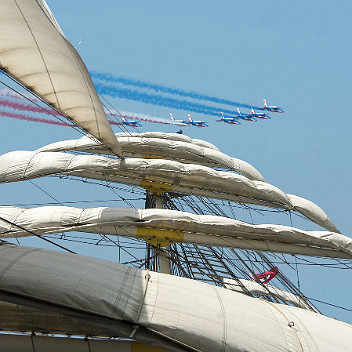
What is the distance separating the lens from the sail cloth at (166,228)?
1881cm

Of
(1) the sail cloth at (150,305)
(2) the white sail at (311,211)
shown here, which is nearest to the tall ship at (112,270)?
(1) the sail cloth at (150,305)

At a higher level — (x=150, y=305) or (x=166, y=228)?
(x=150, y=305)

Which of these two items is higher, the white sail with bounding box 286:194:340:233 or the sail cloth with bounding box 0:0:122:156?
the sail cloth with bounding box 0:0:122:156

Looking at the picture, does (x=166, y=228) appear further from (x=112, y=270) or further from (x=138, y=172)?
(x=112, y=270)

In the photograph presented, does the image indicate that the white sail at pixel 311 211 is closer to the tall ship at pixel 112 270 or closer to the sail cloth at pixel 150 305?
the tall ship at pixel 112 270

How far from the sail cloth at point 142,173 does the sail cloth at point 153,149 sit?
1567 millimetres

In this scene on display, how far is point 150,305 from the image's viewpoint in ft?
33.6

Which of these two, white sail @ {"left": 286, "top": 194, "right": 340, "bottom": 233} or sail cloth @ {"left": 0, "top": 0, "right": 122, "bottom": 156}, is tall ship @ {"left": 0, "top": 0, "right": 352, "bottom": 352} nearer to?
sail cloth @ {"left": 0, "top": 0, "right": 122, "bottom": 156}

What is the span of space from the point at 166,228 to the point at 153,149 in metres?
6.94

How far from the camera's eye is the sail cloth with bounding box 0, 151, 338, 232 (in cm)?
2317

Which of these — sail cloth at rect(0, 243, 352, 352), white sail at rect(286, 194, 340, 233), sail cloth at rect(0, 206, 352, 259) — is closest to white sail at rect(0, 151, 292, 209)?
white sail at rect(286, 194, 340, 233)

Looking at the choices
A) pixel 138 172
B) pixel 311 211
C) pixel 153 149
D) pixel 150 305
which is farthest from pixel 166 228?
pixel 311 211

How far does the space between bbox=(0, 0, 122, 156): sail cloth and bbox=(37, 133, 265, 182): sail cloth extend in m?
9.54

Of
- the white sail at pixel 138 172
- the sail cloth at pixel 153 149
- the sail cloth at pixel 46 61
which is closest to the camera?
the sail cloth at pixel 46 61
